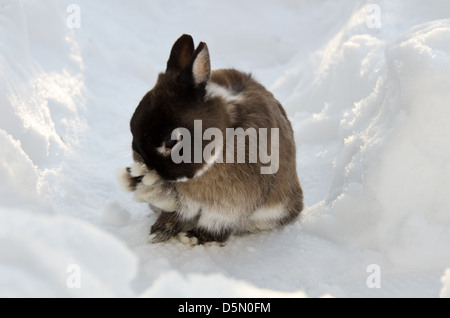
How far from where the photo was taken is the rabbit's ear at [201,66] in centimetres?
210

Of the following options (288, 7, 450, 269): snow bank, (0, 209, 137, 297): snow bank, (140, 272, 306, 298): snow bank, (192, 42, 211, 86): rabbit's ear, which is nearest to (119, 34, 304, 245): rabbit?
(192, 42, 211, 86): rabbit's ear

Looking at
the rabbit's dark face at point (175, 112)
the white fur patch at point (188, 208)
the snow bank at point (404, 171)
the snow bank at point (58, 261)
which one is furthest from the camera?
the white fur patch at point (188, 208)

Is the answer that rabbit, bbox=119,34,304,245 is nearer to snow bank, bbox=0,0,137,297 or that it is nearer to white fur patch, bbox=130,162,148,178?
white fur patch, bbox=130,162,148,178

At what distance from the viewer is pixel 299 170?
358 centimetres

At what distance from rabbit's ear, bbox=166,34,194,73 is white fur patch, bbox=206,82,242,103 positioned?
153 millimetres

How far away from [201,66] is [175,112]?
0.23 m

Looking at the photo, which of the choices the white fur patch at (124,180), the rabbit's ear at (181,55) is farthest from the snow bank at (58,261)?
the rabbit's ear at (181,55)

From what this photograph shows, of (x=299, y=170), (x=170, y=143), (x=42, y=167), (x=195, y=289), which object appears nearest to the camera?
(x=195, y=289)

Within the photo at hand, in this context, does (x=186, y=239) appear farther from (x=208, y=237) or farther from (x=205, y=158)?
(x=205, y=158)

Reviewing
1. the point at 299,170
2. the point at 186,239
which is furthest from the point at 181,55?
the point at 299,170

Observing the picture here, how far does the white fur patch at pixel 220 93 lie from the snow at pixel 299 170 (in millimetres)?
715

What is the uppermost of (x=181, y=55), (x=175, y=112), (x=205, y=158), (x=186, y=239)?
(x=181, y=55)

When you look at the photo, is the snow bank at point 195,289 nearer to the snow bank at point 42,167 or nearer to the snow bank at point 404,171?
the snow bank at point 42,167
